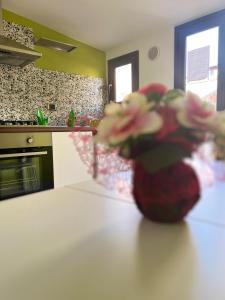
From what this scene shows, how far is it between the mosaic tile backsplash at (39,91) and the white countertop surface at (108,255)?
218cm

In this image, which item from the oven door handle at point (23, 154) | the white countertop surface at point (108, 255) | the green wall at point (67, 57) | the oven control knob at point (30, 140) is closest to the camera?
the white countertop surface at point (108, 255)

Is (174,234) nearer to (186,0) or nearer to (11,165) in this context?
(11,165)

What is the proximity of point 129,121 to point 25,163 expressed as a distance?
6.34 ft

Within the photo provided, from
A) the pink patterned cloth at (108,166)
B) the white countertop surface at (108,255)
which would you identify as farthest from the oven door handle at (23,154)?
the pink patterned cloth at (108,166)

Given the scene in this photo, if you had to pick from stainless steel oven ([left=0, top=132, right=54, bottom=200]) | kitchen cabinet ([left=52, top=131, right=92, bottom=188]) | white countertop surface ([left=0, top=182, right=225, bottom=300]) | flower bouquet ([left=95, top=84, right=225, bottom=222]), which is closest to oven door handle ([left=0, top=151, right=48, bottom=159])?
stainless steel oven ([left=0, top=132, right=54, bottom=200])

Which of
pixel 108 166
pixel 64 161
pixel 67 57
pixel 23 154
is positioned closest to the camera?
pixel 108 166

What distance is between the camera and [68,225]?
24.4 inches

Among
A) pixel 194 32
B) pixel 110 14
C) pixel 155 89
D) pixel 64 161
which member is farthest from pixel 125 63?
pixel 155 89

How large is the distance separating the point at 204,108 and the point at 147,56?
2.70m

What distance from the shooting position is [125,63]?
322 cm

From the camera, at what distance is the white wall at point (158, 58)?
2.71 meters

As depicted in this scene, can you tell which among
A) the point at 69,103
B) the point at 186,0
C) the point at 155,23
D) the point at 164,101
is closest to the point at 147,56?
the point at 155,23

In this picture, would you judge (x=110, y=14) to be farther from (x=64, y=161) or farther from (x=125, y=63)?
(x=64, y=161)

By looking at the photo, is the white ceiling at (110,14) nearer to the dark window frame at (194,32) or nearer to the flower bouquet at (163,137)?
the dark window frame at (194,32)
